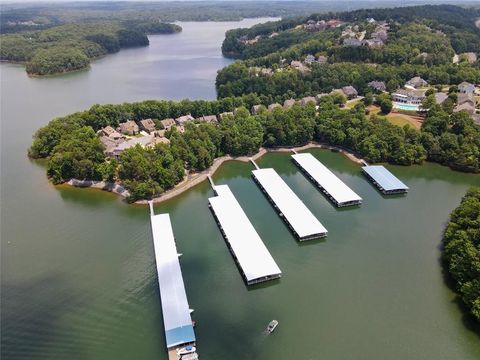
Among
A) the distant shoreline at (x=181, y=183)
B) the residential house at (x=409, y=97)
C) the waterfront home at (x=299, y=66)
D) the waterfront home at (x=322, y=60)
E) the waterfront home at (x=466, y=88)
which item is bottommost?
the distant shoreline at (x=181, y=183)

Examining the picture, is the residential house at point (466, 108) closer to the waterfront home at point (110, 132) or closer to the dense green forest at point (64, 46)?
the waterfront home at point (110, 132)

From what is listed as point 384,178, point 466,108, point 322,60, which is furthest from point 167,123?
point 466,108

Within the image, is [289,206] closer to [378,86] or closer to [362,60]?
A: [378,86]

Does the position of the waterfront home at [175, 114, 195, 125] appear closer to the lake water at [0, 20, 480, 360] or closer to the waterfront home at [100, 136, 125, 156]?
the waterfront home at [100, 136, 125, 156]

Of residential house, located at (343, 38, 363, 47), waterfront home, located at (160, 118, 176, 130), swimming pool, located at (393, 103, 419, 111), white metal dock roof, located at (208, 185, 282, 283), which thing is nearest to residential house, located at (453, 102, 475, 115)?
swimming pool, located at (393, 103, 419, 111)

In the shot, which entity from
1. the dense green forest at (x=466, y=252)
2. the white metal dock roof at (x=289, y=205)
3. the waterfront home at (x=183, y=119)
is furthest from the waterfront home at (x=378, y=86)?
the dense green forest at (x=466, y=252)

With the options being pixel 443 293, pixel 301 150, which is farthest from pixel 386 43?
pixel 443 293
